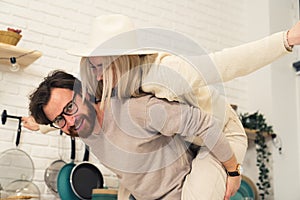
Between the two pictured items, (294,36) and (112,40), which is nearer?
(294,36)

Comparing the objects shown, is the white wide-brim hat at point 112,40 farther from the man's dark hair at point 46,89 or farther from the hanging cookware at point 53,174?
the hanging cookware at point 53,174

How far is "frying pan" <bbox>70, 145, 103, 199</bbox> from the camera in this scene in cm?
250

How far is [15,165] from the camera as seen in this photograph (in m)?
2.52

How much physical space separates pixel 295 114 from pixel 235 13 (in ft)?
2.93

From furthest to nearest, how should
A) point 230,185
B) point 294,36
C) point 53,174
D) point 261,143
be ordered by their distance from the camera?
point 261,143 < point 53,174 < point 230,185 < point 294,36

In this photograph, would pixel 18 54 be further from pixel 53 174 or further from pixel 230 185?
pixel 230 185

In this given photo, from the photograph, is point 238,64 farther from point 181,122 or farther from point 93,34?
point 93,34

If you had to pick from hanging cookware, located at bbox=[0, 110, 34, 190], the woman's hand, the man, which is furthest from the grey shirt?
hanging cookware, located at bbox=[0, 110, 34, 190]

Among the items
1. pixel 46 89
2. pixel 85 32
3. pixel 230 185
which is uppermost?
pixel 85 32

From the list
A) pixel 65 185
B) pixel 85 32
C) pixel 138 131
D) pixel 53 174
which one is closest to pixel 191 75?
pixel 138 131

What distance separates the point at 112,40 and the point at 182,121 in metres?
0.36

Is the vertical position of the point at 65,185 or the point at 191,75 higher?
the point at 191,75

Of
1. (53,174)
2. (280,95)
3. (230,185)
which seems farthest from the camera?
(280,95)

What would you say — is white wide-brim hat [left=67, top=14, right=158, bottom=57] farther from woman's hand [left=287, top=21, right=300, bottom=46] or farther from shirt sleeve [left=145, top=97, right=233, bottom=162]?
woman's hand [left=287, top=21, right=300, bottom=46]
